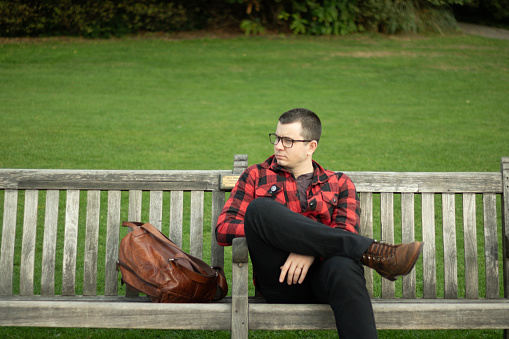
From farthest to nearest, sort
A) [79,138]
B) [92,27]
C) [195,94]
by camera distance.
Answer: [92,27], [195,94], [79,138]

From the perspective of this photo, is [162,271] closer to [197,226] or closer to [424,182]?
[197,226]

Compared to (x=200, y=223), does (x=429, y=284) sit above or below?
below

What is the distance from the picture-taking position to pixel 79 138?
30.5 feet

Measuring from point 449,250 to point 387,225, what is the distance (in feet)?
1.43

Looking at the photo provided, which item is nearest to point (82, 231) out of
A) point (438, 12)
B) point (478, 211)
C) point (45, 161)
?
point (45, 161)

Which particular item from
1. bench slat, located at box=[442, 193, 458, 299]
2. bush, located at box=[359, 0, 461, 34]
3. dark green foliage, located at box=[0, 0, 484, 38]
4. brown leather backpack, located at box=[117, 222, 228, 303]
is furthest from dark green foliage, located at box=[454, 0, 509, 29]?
brown leather backpack, located at box=[117, 222, 228, 303]

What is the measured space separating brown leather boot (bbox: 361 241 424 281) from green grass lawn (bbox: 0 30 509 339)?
1.28m

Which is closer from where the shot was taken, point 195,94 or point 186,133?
point 186,133

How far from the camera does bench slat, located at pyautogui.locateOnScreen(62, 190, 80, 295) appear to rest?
3543mm

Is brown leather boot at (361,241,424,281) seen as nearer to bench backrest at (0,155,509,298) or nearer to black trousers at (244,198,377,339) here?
black trousers at (244,198,377,339)

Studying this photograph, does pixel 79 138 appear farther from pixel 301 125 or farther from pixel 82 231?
pixel 301 125

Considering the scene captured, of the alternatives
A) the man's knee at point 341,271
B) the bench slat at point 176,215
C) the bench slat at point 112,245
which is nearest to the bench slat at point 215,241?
the bench slat at point 176,215

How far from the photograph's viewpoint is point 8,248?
3.55 m

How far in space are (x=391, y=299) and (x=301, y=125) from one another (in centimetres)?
125
